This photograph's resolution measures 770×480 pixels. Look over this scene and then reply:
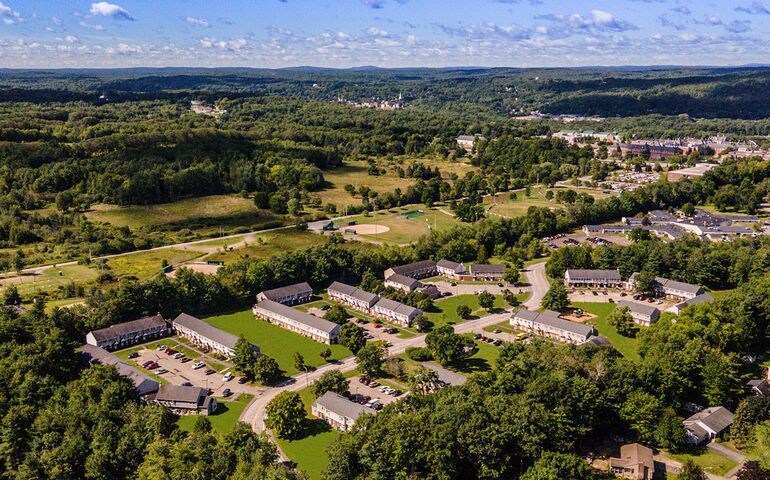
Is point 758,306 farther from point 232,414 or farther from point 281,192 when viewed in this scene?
point 281,192

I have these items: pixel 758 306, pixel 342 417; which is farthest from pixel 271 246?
pixel 758 306

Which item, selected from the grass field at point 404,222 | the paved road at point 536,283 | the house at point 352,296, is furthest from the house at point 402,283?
the grass field at point 404,222

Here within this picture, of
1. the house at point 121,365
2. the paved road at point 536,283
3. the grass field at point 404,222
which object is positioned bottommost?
the paved road at point 536,283

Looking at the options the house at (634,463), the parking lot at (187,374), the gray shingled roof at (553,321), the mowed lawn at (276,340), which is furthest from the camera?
the gray shingled roof at (553,321)

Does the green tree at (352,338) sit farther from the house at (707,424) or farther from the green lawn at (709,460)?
the house at (707,424)

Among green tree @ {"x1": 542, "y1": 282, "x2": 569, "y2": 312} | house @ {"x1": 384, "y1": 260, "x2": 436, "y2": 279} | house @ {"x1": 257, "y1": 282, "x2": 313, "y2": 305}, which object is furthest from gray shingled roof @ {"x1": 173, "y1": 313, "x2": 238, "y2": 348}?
green tree @ {"x1": 542, "y1": 282, "x2": 569, "y2": 312}

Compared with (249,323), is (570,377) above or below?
above
